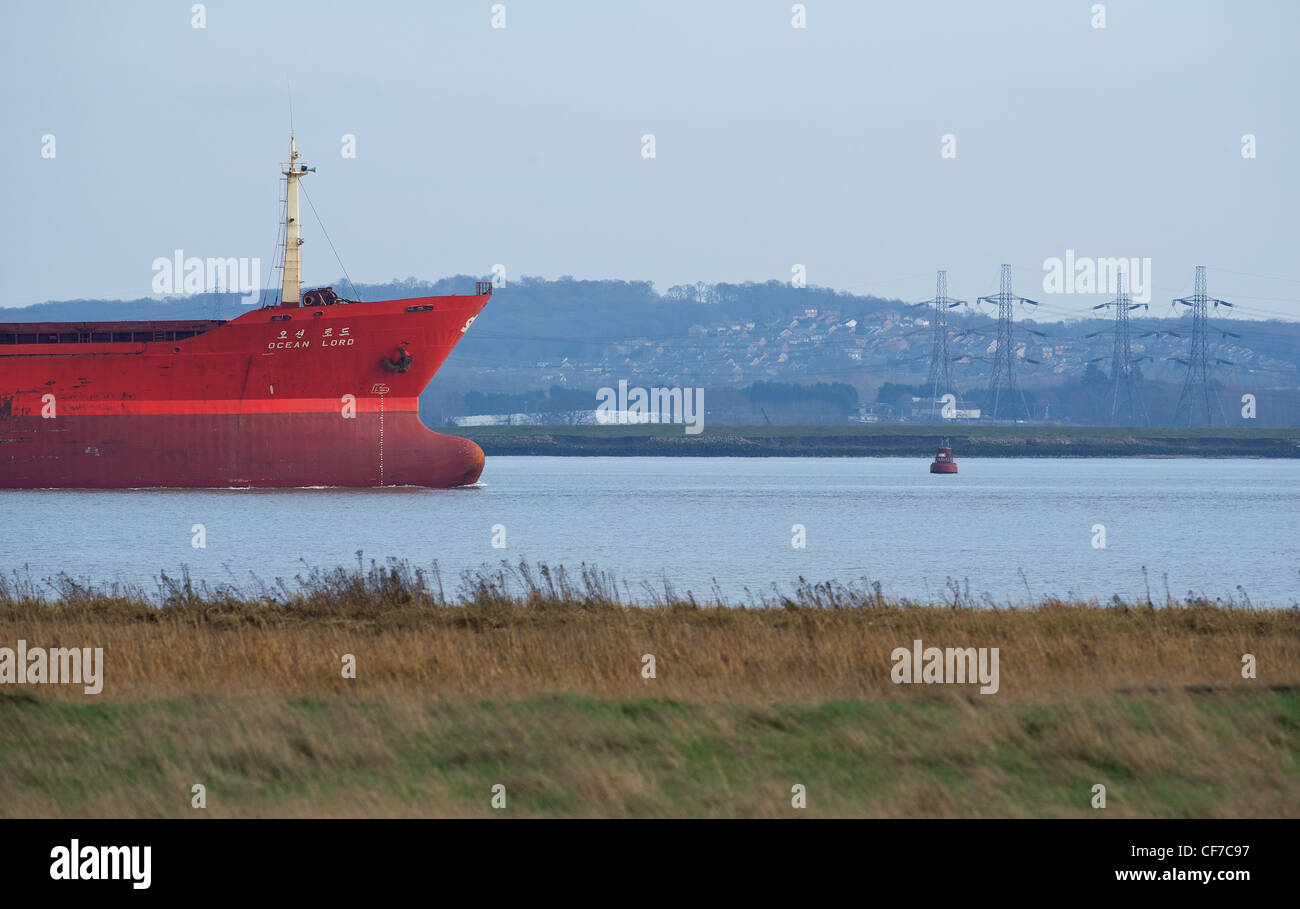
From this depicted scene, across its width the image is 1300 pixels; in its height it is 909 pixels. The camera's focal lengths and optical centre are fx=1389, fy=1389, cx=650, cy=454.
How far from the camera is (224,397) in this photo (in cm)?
5450

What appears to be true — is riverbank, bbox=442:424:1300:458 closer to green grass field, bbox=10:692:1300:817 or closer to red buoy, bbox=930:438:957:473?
red buoy, bbox=930:438:957:473

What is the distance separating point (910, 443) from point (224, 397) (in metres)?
139

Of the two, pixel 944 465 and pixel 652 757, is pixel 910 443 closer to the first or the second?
pixel 944 465

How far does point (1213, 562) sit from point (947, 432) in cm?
14766

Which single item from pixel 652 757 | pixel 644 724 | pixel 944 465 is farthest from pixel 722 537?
pixel 944 465

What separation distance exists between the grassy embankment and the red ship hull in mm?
36641

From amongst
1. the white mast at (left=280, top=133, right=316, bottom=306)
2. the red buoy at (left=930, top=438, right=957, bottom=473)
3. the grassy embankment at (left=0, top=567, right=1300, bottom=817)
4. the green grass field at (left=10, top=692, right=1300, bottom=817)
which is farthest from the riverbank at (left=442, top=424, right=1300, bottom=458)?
the green grass field at (left=10, top=692, right=1300, bottom=817)

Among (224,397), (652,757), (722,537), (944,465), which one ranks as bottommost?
(722,537)

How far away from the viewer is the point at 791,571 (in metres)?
35.0

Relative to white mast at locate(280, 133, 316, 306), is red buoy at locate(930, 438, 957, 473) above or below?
below

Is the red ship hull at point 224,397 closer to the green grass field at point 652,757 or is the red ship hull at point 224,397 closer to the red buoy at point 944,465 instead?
the green grass field at point 652,757

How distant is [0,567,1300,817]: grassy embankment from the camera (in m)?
10.1

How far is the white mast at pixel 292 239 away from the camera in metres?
61.9
